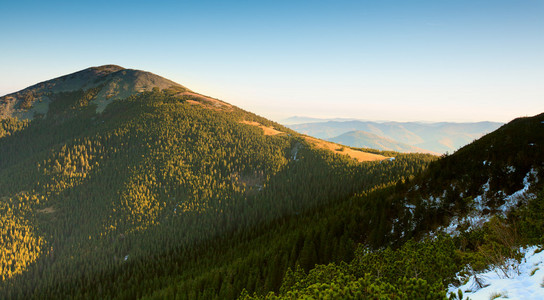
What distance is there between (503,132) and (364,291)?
8556 cm

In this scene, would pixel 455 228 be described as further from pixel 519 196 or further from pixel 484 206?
pixel 519 196

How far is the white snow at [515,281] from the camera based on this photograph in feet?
48.1

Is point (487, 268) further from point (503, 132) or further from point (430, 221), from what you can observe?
point (503, 132)

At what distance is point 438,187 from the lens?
2854 inches

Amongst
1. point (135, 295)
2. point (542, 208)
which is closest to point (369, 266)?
point (542, 208)

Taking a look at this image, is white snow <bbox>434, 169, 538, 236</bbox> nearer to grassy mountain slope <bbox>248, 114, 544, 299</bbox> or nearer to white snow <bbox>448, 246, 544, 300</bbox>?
grassy mountain slope <bbox>248, 114, 544, 299</bbox>

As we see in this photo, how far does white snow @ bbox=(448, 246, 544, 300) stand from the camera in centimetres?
1467

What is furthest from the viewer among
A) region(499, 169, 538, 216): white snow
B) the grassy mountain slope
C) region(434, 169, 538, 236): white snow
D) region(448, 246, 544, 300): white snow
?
region(499, 169, 538, 216): white snow

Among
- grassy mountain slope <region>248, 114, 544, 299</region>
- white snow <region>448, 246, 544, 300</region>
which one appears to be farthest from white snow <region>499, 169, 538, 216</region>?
white snow <region>448, 246, 544, 300</region>

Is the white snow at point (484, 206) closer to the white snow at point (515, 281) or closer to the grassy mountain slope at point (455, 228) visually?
the grassy mountain slope at point (455, 228)

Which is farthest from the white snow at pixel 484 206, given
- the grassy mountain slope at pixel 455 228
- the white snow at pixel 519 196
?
the grassy mountain slope at pixel 455 228

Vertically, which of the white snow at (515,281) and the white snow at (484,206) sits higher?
the white snow at (515,281)

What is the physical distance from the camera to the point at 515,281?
642 inches

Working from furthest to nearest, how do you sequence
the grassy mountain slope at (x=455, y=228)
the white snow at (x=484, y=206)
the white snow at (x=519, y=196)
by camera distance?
the white snow at (x=519, y=196)
the white snow at (x=484, y=206)
the grassy mountain slope at (x=455, y=228)
